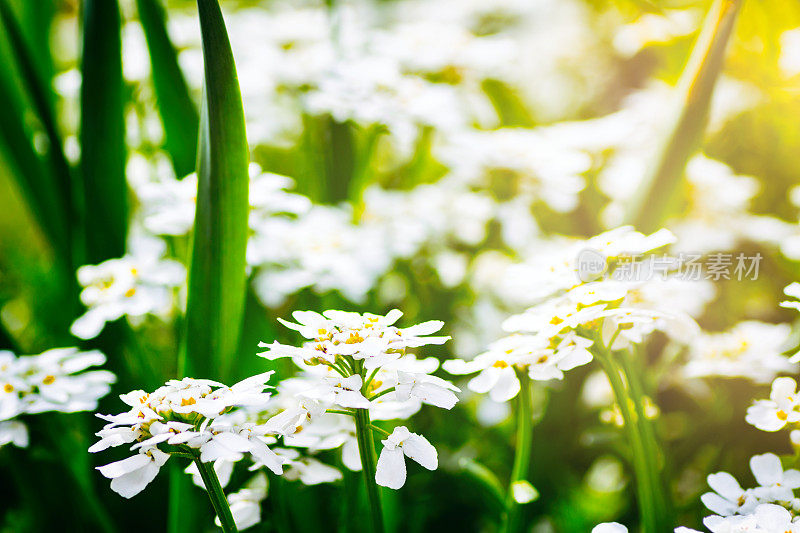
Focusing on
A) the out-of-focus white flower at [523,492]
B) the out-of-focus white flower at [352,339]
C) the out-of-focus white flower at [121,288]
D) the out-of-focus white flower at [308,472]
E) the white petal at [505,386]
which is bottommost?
the out-of-focus white flower at [523,492]

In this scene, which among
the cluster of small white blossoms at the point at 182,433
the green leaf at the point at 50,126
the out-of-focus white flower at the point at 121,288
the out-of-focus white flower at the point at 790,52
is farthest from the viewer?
the out-of-focus white flower at the point at 790,52

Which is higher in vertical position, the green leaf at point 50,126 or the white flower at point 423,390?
the green leaf at point 50,126

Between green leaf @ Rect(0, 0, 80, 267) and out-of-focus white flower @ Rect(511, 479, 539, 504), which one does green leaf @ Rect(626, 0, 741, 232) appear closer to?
out-of-focus white flower @ Rect(511, 479, 539, 504)

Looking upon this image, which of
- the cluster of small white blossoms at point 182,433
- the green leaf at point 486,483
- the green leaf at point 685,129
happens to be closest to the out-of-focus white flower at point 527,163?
the green leaf at point 685,129

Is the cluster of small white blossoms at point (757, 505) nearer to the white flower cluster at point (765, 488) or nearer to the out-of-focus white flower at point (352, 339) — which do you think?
the white flower cluster at point (765, 488)

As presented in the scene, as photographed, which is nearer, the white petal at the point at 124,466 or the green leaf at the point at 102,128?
the white petal at the point at 124,466

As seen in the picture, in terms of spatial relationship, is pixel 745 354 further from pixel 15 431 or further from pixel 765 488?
pixel 15 431
